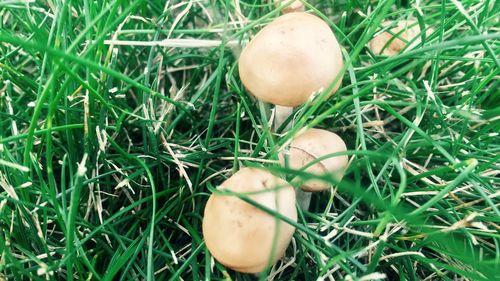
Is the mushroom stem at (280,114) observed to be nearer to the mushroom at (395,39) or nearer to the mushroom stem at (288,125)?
the mushroom stem at (288,125)

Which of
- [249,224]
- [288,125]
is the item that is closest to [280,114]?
[288,125]

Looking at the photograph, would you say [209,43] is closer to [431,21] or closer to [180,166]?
[180,166]

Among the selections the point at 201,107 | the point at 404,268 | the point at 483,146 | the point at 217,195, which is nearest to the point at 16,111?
the point at 201,107

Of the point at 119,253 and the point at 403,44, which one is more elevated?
the point at 403,44

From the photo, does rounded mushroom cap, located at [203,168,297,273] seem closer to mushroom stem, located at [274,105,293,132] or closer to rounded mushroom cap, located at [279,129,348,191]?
rounded mushroom cap, located at [279,129,348,191]

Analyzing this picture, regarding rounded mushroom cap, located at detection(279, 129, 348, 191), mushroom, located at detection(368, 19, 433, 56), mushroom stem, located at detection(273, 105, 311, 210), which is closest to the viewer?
rounded mushroom cap, located at detection(279, 129, 348, 191)

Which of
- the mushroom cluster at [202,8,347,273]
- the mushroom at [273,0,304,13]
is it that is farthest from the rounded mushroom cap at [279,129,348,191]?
the mushroom at [273,0,304,13]

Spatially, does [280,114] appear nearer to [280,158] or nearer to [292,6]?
[280,158]
